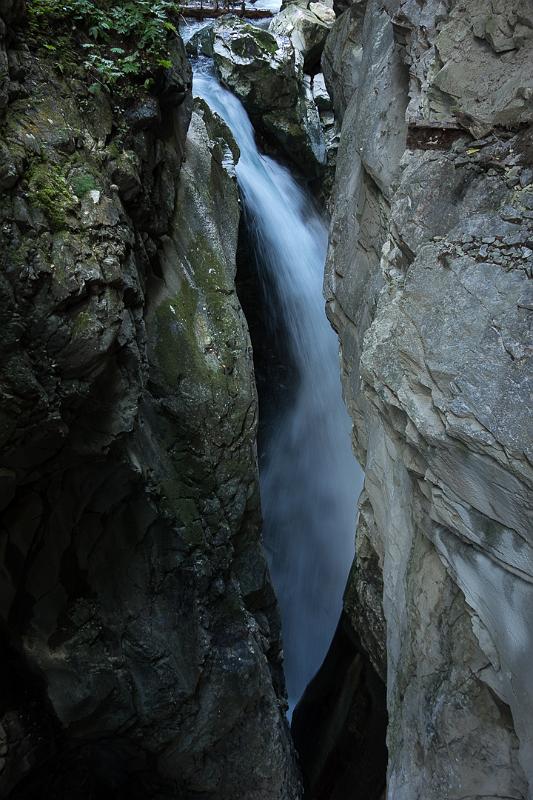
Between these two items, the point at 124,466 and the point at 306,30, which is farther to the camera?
the point at 306,30

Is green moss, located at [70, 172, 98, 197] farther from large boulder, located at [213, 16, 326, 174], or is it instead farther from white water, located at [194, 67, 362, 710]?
large boulder, located at [213, 16, 326, 174]

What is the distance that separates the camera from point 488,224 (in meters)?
3.62

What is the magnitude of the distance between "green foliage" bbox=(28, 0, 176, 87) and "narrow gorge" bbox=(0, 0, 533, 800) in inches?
1.5

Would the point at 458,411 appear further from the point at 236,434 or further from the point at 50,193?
the point at 236,434

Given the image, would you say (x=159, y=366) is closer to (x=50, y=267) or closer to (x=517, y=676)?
(x=50, y=267)

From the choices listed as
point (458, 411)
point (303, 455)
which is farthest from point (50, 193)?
point (303, 455)

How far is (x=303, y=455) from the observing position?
1047 cm

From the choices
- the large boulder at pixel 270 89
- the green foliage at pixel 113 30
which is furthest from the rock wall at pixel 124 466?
the large boulder at pixel 270 89

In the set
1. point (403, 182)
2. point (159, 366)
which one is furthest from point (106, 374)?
point (403, 182)

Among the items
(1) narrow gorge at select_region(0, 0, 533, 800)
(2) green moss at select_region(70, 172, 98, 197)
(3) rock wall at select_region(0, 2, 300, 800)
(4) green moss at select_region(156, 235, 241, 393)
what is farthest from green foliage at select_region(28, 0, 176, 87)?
(4) green moss at select_region(156, 235, 241, 393)

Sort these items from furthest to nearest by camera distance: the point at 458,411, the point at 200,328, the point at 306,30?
the point at 306,30
the point at 200,328
the point at 458,411

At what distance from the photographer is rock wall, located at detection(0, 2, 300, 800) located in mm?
4637

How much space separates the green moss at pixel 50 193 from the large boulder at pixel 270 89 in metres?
9.37

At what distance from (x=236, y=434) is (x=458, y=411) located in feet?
12.8
